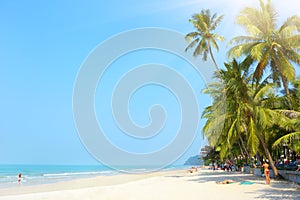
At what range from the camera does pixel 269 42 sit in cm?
1398

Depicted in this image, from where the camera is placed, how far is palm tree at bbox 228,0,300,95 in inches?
539

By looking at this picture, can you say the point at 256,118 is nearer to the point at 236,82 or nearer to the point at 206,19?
the point at 236,82


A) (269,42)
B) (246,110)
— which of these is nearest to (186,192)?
(246,110)

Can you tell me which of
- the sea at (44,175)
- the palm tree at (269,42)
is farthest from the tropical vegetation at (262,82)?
the sea at (44,175)

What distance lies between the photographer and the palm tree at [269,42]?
1370cm

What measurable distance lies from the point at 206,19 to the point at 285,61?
9.70 meters

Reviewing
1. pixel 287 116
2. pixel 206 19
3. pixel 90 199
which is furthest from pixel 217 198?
pixel 206 19

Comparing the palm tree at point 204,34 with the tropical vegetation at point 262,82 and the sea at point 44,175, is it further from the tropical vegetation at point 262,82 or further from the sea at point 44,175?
the sea at point 44,175

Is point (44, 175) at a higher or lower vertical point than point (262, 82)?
lower

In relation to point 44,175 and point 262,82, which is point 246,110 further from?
point 44,175

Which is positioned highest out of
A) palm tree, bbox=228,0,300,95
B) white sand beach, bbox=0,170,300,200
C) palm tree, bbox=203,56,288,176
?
palm tree, bbox=228,0,300,95

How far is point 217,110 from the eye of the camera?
16.8 meters

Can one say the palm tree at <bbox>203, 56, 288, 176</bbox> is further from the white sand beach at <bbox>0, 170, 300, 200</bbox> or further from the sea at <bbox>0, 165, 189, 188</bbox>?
the sea at <bbox>0, 165, 189, 188</bbox>

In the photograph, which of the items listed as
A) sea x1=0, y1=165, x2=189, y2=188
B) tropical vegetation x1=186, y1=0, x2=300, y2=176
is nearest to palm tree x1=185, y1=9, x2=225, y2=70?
tropical vegetation x1=186, y1=0, x2=300, y2=176
